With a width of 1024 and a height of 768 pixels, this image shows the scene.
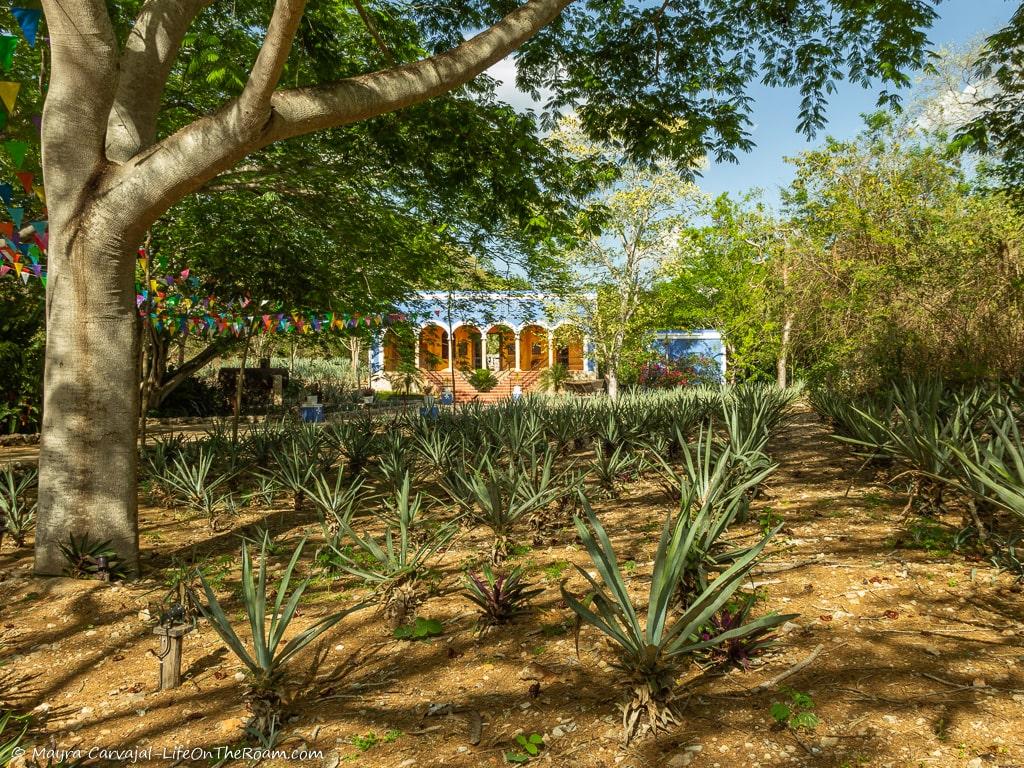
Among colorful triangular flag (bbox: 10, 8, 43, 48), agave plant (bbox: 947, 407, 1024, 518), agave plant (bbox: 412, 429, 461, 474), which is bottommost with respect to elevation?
agave plant (bbox: 412, 429, 461, 474)

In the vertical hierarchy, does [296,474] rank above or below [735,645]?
above

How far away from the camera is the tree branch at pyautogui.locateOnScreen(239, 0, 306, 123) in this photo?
2.59 m

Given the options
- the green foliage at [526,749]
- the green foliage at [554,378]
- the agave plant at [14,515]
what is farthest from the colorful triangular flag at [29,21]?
the green foliage at [554,378]

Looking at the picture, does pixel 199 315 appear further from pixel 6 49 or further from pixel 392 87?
pixel 392 87

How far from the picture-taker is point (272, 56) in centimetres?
266

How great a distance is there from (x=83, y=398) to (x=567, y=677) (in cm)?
295

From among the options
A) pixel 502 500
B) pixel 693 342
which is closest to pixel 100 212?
pixel 502 500

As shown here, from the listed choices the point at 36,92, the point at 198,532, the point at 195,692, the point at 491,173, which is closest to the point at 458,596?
the point at 195,692

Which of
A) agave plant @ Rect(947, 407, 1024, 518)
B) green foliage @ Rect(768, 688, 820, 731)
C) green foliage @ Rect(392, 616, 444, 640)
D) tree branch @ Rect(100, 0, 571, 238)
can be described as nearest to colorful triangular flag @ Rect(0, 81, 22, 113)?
tree branch @ Rect(100, 0, 571, 238)

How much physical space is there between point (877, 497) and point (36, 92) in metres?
8.64

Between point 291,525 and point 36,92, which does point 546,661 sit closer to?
point 291,525

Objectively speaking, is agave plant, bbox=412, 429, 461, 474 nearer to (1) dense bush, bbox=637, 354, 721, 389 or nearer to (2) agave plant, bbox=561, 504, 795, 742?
(2) agave plant, bbox=561, 504, 795, 742

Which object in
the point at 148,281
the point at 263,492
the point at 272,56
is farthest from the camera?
the point at 148,281

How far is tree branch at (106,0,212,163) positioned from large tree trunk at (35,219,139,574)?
0.69 m
